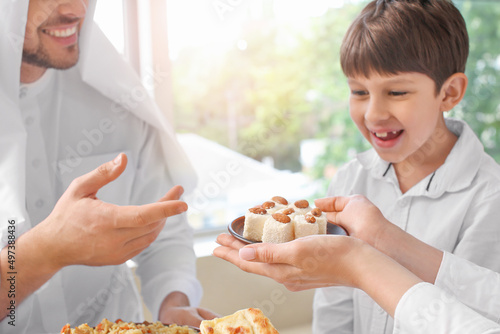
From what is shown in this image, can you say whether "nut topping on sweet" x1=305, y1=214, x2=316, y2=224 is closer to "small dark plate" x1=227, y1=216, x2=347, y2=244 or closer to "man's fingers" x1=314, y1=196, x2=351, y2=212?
"small dark plate" x1=227, y1=216, x2=347, y2=244

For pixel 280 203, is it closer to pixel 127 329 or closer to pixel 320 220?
pixel 320 220

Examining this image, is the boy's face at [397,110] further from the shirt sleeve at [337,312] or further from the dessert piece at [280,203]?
→ the shirt sleeve at [337,312]

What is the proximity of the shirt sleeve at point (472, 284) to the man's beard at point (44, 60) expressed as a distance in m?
1.16

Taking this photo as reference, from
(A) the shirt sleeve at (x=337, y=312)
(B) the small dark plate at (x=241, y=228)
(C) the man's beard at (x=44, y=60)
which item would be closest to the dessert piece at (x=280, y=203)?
(B) the small dark plate at (x=241, y=228)

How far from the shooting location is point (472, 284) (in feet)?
3.86

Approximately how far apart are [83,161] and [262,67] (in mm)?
1449

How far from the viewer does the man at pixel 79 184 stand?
105 centimetres

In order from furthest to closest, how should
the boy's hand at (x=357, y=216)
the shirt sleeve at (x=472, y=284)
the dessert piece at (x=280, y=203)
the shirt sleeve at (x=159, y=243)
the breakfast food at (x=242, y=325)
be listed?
the shirt sleeve at (x=159, y=243), the dessert piece at (x=280, y=203), the boy's hand at (x=357, y=216), the shirt sleeve at (x=472, y=284), the breakfast food at (x=242, y=325)

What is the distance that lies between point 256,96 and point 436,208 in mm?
1477

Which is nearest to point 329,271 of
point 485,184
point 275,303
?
point 485,184

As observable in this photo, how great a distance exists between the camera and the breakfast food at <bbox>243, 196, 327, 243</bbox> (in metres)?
1.17

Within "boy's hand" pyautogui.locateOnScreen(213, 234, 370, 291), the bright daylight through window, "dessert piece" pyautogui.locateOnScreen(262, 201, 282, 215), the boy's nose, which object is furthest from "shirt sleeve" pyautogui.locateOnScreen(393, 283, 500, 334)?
the bright daylight through window

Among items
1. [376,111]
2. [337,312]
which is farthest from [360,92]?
[337,312]

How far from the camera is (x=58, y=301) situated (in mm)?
1336
